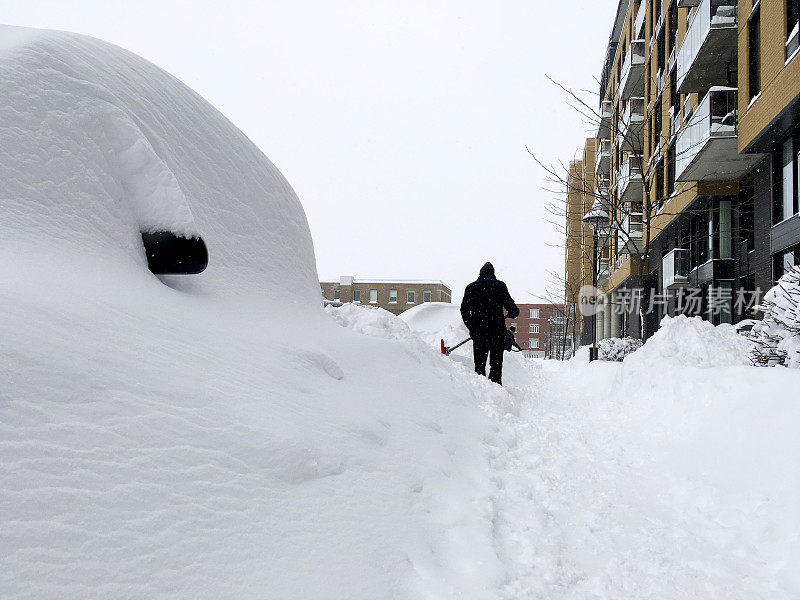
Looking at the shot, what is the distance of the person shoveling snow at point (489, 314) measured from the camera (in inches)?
307

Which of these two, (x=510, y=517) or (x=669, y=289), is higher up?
(x=669, y=289)

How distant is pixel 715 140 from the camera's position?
14742mm

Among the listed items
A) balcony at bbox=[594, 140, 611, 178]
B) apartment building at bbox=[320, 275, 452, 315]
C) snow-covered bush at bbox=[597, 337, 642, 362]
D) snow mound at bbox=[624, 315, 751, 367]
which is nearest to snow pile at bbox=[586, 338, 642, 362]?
snow-covered bush at bbox=[597, 337, 642, 362]

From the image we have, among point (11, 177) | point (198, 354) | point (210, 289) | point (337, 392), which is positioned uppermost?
point (11, 177)

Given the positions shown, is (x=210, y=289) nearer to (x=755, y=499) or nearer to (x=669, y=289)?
(x=755, y=499)

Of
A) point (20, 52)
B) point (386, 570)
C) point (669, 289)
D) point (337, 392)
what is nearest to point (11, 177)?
point (20, 52)

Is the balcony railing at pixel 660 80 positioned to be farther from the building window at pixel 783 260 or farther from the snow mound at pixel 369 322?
the snow mound at pixel 369 322

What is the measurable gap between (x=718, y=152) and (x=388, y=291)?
56812 millimetres

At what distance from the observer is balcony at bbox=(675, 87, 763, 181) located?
1473cm

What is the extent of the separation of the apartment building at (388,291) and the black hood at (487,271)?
62.2 metres

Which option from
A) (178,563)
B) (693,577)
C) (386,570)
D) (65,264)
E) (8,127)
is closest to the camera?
(178,563)

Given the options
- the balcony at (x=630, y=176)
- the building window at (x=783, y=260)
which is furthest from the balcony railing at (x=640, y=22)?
the building window at (x=783, y=260)

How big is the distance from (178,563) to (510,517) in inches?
71.5

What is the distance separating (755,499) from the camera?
287cm
